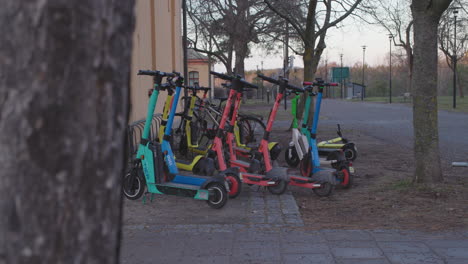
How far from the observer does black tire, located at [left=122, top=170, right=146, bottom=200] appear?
6021mm

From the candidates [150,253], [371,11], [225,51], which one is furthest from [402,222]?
[225,51]

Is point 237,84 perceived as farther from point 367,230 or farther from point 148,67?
point 148,67

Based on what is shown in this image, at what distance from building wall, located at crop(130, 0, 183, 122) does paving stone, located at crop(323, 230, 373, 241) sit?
449cm

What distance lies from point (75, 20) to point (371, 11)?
44.9 ft

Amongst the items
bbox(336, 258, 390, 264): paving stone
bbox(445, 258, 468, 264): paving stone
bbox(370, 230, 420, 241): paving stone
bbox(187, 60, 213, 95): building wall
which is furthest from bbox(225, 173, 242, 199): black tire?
bbox(187, 60, 213, 95): building wall

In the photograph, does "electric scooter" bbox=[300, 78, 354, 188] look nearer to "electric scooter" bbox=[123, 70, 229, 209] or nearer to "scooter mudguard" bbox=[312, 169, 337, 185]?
"scooter mudguard" bbox=[312, 169, 337, 185]

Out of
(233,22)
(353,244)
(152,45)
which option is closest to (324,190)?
(353,244)

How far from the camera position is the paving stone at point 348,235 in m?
4.49

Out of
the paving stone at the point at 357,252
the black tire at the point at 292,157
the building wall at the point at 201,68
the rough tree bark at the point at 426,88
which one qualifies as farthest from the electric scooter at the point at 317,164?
the building wall at the point at 201,68

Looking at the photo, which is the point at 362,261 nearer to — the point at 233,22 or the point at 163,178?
the point at 163,178

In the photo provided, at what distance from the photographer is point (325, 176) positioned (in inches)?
250

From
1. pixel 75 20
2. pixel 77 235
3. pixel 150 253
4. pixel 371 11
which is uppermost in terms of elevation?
pixel 371 11

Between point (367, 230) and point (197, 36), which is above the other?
point (197, 36)

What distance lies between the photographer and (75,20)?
1.24 meters
